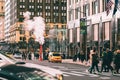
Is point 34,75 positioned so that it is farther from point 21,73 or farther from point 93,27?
point 93,27

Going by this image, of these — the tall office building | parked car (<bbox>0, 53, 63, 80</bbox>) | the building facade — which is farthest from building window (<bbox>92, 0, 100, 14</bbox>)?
→ the tall office building

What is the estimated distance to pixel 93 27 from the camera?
65938 millimetres

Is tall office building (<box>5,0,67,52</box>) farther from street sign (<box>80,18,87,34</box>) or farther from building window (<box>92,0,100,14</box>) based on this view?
street sign (<box>80,18,87,34</box>)

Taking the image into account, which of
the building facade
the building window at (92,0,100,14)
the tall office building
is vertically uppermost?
the tall office building

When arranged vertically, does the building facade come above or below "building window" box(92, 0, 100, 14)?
below

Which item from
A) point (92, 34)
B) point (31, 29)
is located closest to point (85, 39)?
point (92, 34)

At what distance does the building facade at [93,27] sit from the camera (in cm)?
5678

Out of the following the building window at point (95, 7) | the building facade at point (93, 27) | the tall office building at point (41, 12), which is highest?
the tall office building at point (41, 12)

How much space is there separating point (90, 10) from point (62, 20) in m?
95.3

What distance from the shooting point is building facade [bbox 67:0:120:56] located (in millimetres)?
56781

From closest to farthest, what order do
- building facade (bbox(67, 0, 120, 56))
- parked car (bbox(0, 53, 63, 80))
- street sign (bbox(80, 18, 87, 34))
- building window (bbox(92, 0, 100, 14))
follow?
parked car (bbox(0, 53, 63, 80)), street sign (bbox(80, 18, 87, 34)), building facade (bbox(67, 0, 120, 56)), building window (bbox(92, 0, 100, 14))

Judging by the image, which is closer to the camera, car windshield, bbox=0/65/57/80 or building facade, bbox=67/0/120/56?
car windshield, bbox=0/65/57/80

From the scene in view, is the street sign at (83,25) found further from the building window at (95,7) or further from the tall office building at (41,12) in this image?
the tall office building at (41,12)

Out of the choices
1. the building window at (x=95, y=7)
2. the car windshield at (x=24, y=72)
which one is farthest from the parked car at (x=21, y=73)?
the building window at (x=95, y=7)
